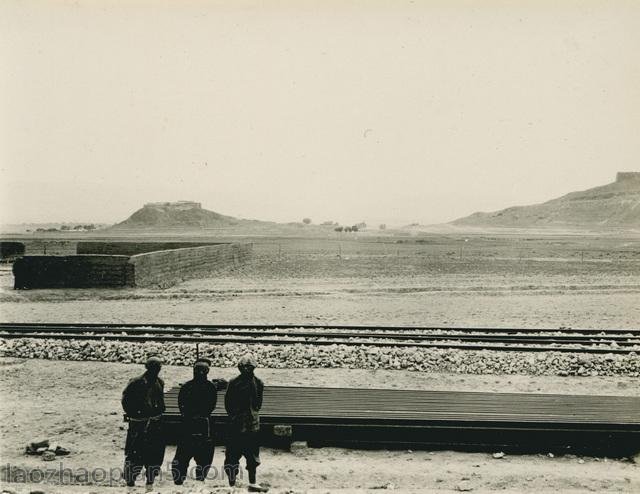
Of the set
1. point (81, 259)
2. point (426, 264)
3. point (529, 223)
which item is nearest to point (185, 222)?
point (529, 223)

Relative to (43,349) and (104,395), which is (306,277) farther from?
(104,395)

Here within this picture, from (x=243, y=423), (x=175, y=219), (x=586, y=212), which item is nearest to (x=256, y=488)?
(x=243, y=423)

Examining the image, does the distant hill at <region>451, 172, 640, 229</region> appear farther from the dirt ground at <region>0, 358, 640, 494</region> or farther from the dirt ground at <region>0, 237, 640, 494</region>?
the dirt ground at <region>0, 358, 640, 494</region>

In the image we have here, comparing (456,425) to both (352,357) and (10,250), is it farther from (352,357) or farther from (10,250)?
(10,250)

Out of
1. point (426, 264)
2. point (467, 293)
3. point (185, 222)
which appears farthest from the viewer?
point (185, 222)

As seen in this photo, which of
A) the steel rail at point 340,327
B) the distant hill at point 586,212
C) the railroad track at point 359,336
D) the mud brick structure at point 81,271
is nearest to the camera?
Result: the railroad track at point 359,336

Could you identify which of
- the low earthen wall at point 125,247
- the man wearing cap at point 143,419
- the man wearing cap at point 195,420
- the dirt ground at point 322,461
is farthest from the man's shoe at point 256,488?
the low earthen wall at point 125,247

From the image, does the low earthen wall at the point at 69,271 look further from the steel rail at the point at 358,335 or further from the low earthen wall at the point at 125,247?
the low earthen wall at the point at 125,247
